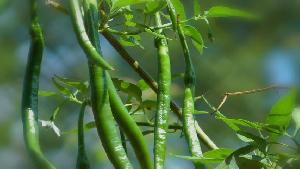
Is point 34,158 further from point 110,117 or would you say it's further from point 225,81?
point 225,81

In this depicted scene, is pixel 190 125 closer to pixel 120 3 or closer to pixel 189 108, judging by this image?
pixel 189 108

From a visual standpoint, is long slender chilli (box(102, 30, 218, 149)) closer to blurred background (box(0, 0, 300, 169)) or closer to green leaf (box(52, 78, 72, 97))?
green leaf (box(52, 78, 72, 97))

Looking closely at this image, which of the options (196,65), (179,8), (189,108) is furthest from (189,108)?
(196,65)

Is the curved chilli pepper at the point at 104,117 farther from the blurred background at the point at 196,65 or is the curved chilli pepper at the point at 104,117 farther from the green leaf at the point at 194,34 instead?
the blurred background at the point at 196,65

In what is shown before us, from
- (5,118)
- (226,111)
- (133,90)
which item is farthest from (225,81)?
(133,90)

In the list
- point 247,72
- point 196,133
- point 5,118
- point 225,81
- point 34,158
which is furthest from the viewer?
point 247,72

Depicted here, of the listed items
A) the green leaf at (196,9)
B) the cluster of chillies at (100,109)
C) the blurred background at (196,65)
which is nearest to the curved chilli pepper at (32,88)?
the cluster of chillies at (100,109)

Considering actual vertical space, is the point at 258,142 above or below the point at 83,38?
below
